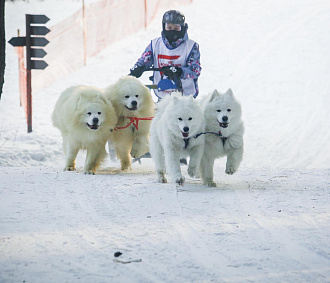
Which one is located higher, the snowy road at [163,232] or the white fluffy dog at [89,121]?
the white fluffy dog at [89,121]

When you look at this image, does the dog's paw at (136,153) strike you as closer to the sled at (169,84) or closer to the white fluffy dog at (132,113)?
the white fluffy dog at (132,113)

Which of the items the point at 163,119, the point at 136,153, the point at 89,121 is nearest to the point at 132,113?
the point at 136,153

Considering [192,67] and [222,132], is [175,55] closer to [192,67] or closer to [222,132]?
[192,67]

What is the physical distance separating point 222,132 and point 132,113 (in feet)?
5.45

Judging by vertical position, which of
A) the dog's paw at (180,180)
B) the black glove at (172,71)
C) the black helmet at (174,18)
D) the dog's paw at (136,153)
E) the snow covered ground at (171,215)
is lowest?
the snow covered ground at (171,215)

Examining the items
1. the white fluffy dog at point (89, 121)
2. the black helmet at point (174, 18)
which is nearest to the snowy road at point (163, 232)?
the white fluffy dog at point (89, 121)

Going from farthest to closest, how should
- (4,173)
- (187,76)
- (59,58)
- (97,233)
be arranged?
(59,58) < (187,76) < (4,173) < (97,233)

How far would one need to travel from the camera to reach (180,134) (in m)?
5.73

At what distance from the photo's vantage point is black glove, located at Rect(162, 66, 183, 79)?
739 cm

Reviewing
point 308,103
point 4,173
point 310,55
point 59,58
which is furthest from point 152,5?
point 4,173

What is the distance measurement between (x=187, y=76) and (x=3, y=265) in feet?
15.6

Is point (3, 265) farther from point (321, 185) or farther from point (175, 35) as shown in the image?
point (175, 35)

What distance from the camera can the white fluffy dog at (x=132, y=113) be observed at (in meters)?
7.02

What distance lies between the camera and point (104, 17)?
17.4 metres
